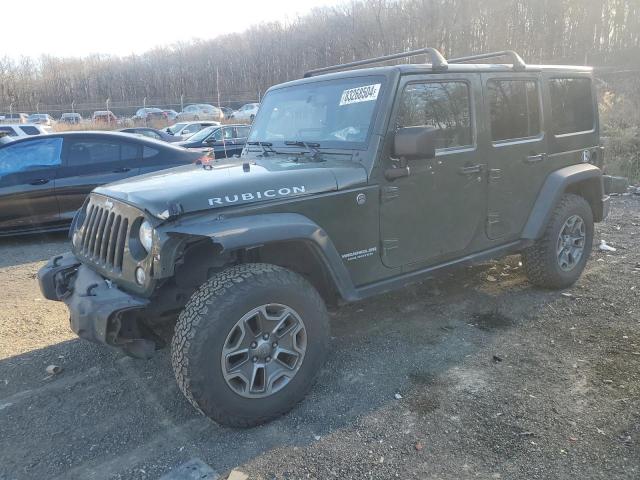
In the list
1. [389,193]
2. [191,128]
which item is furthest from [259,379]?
[191,128]

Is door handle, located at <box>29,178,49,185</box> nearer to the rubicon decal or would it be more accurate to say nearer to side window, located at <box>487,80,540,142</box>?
the rubicon decal

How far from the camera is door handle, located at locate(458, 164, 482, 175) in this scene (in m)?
3.96

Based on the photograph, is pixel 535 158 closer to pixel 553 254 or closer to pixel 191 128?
pixel 553 254

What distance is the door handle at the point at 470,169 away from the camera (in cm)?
396

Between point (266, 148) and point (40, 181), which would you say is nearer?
point (266, 148)

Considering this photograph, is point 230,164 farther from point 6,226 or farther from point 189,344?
point 6,226

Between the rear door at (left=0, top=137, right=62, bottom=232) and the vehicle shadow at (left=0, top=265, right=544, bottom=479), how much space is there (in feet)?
11.5

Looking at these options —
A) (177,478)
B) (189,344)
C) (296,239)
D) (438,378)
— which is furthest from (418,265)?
(177,478)

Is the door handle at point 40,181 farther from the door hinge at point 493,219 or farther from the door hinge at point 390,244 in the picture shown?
the door hinge at point 493,219

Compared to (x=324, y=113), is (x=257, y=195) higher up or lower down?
lower down

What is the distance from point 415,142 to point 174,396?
2237mm

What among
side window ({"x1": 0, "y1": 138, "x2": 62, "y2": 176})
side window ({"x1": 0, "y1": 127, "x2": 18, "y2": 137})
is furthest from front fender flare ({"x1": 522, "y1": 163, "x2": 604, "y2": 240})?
side window ({"x1": 0, "y1": 127, "x2": 18, "y2": 137})

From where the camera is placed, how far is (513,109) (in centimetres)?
437

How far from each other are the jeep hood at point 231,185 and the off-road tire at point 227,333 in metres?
0.42
